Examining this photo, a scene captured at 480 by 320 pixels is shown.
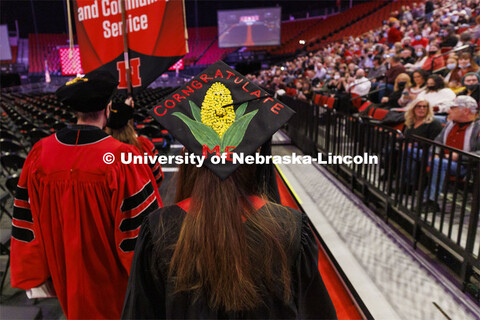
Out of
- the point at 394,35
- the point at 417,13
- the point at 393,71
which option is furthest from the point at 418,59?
the point at 417,13

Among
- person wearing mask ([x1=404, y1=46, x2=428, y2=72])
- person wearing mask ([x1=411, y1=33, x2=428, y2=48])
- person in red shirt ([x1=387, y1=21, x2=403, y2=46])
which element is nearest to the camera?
person wearing mask ([x1=404, y1=46, x2=428, y2=72])

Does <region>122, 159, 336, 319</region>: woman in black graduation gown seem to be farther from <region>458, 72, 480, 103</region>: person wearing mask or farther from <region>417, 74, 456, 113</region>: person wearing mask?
<region>417, 74, 456, 113</region>: person wearing mask

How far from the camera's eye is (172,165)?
622cm

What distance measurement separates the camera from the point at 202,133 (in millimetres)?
987

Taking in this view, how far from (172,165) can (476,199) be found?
475 centimetres

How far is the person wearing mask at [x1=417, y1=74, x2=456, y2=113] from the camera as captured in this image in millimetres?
5216

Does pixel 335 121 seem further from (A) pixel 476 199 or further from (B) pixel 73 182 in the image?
(B) pixel 73 182

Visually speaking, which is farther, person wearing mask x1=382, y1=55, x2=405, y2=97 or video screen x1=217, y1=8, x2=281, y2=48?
video screen x1=217, y1=8, x2=281, y2=48

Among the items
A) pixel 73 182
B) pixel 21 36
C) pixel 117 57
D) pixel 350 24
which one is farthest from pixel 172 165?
pixel 21 36

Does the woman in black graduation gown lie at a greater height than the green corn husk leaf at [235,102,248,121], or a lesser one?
lesser

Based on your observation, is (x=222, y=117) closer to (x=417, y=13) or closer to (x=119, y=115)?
(x=119, y=115)

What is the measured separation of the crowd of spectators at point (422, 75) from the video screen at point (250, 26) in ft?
20.3

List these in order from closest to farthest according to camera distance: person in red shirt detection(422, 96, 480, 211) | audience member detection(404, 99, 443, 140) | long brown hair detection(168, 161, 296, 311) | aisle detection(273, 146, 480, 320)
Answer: long brown hair detection(168, 161, 296, 311), aisle detection(273, 146, 480, 320), person in red shirt detection(422, 96, 480, 211), audience member detection(404, 99, 443, 140)

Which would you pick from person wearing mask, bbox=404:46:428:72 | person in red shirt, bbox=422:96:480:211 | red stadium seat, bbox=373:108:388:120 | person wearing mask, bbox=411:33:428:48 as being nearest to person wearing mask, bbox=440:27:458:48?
person wearing mask, bbox=404:46:428:72
